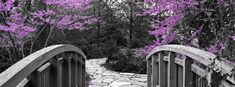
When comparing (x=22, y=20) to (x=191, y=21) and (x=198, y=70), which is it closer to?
(x=191, y=21)

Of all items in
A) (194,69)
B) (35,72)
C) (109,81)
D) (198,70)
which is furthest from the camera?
(109,81)

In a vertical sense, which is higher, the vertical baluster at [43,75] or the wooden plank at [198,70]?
the vertical baluster at [43,75]

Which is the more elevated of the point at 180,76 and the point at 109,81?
the point at 180,76

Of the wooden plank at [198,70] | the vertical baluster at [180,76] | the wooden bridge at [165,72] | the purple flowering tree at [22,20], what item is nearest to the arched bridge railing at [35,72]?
the wooden bridge at [165,72]

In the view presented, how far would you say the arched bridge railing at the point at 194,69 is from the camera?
4.35 ft

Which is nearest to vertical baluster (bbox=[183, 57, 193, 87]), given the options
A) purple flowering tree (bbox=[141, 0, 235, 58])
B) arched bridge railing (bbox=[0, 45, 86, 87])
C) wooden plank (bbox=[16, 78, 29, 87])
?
purple flowering tree (bbox=[141, 0, 235, 58])

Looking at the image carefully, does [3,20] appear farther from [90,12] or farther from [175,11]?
[90,12]

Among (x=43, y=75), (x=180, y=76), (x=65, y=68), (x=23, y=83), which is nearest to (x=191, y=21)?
(x=180, y=76)

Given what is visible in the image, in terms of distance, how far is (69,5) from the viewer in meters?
5.23

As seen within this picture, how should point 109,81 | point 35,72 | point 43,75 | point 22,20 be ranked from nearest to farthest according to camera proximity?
point 35,72
point 43,75
point 22,20
point 109,81

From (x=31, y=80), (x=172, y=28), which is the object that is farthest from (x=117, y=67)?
(x=31, y=80)

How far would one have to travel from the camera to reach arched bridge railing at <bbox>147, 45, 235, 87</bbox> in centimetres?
133

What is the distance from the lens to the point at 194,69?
2033 millimetres

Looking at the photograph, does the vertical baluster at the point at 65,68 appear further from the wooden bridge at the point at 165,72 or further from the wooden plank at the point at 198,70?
the wooden plank at the point at 198,70
